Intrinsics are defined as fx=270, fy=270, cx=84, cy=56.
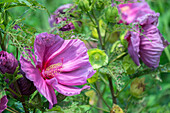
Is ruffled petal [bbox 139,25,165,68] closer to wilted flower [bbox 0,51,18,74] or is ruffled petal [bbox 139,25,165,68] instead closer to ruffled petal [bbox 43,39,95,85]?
ruffled petal [bbox 43,39,95,85]

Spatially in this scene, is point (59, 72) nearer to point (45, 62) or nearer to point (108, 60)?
point (45, 62)

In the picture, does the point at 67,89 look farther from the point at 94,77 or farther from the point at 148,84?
the point at 148,84

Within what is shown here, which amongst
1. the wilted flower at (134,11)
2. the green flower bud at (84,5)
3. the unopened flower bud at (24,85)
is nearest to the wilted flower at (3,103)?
the unopened flower bud at (24,85)

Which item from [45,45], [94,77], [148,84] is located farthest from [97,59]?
[148,84]

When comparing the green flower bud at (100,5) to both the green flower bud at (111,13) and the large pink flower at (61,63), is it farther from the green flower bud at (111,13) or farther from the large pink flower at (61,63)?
the large pink flower at (61,63)

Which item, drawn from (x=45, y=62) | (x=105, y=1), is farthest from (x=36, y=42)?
(x=105, y=1)
